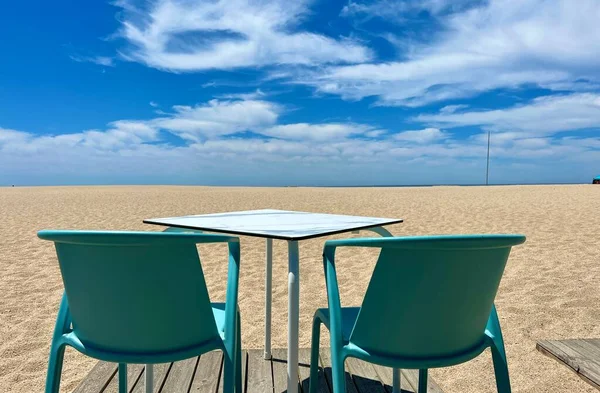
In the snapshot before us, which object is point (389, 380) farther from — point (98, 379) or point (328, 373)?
point (98, 379)

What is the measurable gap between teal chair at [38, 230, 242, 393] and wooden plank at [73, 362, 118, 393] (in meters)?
0.80

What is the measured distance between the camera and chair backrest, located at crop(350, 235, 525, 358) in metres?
1.07

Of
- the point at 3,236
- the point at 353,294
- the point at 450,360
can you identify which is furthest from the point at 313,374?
the point at 3,236

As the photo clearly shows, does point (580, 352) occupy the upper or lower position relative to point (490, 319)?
lower

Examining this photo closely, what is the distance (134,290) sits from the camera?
112 centimetres

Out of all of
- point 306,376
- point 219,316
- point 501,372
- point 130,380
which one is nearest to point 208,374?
point 130,380

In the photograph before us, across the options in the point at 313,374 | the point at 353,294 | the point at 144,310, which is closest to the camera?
the point at 144,310

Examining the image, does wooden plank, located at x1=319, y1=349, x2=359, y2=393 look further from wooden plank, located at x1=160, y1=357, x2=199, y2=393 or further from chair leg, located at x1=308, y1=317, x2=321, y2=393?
wooden plank, located at x1=160, y1=357, x2=199, y2=393

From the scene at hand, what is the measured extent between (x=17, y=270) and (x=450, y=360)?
18.9 feet

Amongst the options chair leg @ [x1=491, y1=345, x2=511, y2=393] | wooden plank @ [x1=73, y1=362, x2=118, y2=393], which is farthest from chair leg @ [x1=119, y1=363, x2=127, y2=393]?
chair leg @ [x1=491, y1=345, x2=511, y2=393]

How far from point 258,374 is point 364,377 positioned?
1.77 feet

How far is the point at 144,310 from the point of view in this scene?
1.15 m

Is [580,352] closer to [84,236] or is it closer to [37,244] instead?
[84,236]

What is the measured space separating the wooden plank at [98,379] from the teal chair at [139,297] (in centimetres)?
80
